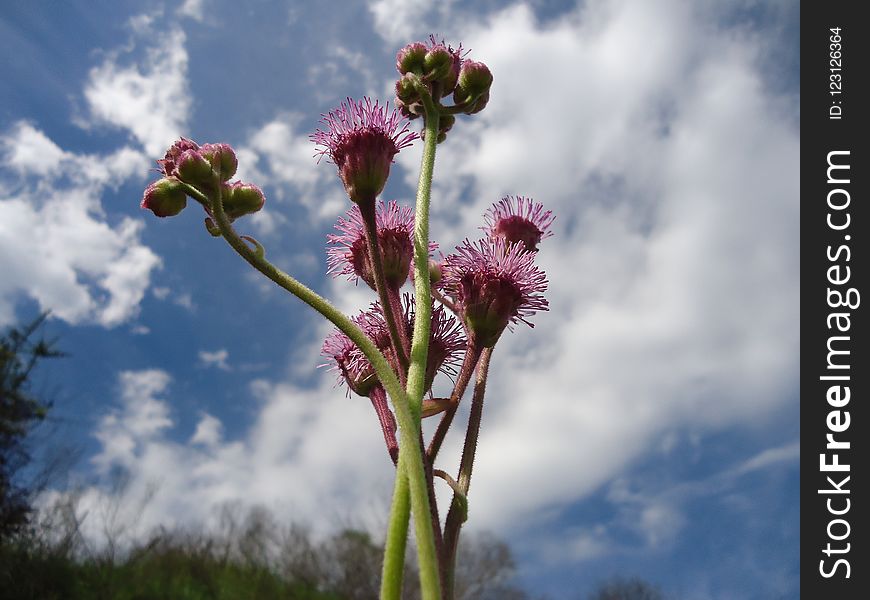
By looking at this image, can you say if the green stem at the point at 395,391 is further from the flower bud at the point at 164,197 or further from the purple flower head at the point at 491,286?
the purple flower head at the point at 491,286

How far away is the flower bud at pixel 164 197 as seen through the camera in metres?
1.21

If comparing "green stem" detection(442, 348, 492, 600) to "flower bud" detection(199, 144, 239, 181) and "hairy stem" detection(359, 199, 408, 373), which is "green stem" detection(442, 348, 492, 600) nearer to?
"hairy stem" detection(359, 199, 408, 373)

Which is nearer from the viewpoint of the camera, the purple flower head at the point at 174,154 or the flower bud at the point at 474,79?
the purple flower head at the point at 174,154

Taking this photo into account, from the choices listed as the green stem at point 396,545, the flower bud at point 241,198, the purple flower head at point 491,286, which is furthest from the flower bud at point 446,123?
the green stem at point 396,545

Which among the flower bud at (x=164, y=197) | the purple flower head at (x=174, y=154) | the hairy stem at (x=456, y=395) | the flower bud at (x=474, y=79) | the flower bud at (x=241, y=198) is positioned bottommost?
the hairy stem at (x=456, y=395)

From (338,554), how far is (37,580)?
1021cm

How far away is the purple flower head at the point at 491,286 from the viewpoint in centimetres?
129

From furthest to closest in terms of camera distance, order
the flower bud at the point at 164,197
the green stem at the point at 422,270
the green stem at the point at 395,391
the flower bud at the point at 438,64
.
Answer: the flower bud at the point at 438,64 → the flower bud at the point at 164,197 → the green stem at the point at 422,270 → the green stem at the point at 395,391

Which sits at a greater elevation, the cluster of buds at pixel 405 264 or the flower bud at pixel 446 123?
the flower bud at pixel 446 123

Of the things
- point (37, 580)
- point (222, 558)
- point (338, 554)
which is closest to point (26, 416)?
point (37, 580)

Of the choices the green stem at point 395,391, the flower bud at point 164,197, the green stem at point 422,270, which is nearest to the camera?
the green stem at point 395,391

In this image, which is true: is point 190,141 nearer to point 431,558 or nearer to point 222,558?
point 431,558

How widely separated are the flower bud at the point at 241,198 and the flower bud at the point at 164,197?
0.08 meters

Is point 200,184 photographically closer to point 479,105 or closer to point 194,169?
point 194,169
